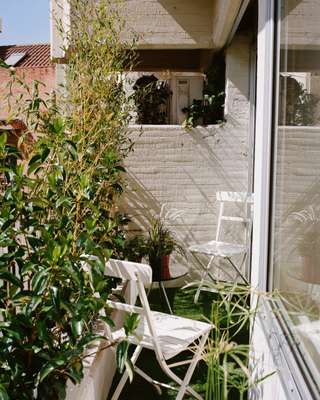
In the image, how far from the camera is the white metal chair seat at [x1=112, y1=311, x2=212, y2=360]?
2.20m

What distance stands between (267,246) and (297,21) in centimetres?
105

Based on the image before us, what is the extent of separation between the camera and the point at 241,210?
4500 mm

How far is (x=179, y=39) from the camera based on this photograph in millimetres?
4801

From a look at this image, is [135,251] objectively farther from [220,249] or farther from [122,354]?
[122,354]

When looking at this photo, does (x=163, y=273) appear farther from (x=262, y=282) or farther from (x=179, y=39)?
(x=179, y=39)

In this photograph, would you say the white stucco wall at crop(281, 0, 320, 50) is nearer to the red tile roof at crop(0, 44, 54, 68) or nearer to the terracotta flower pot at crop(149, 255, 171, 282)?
the terracotta flower pot at crop(149, 255, 171, 282)

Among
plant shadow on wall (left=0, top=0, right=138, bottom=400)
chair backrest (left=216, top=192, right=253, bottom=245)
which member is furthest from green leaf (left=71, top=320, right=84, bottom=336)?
chair backrest (left=216, top=192, right=253, bottom=245)

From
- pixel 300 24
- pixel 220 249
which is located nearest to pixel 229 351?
pixel 300 24

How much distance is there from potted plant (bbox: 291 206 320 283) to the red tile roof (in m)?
17.1

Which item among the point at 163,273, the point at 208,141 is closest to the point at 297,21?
the point at 163,273

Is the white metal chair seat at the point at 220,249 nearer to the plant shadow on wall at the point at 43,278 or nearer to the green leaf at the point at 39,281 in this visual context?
the plant shadow on wall at the point at 43,278

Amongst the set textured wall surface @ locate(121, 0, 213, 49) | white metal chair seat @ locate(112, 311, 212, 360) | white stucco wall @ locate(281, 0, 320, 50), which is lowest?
white metal chair seat @ locate(112, 311, 212, 360)

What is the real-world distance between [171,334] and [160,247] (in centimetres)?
163

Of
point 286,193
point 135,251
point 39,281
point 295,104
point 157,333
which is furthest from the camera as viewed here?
point 135,251
